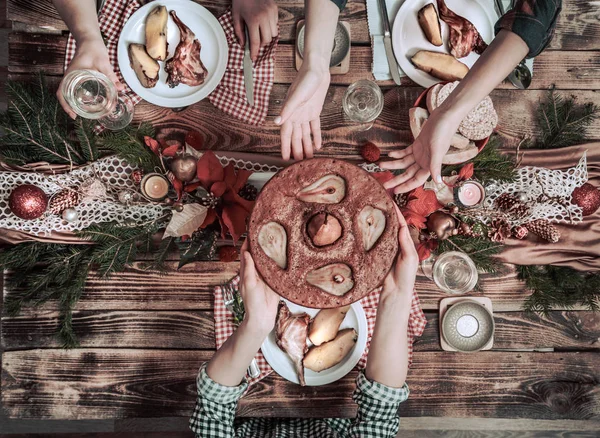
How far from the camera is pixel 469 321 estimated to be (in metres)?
1.46

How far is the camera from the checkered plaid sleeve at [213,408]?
1.22 meters

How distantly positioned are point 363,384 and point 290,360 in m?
0.25

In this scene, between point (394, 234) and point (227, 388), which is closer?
point (394, 234)

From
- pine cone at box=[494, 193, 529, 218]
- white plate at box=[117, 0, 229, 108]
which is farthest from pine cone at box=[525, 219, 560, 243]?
white plate at box=[117, 0, 229, 108]

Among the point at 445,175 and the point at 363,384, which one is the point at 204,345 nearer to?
the point at 363,384

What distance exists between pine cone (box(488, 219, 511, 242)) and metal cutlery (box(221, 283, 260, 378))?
0.81 m

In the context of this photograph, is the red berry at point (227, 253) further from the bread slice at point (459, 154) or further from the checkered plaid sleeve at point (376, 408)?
the bread slice at point (459, 154)

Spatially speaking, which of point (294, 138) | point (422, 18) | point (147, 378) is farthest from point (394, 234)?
point (147, 378)

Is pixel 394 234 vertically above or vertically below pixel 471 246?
above

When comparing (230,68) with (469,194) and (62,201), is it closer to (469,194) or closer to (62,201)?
(62,201)

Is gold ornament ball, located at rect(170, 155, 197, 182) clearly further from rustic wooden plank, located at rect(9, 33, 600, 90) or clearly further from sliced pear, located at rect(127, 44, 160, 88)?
rustic wooden plank, located at rect(9, 33, 600, 90)

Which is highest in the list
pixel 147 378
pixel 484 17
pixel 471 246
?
pixel 484 17

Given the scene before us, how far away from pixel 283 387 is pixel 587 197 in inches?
44.4

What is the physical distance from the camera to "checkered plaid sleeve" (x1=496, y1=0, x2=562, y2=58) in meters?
1.12
